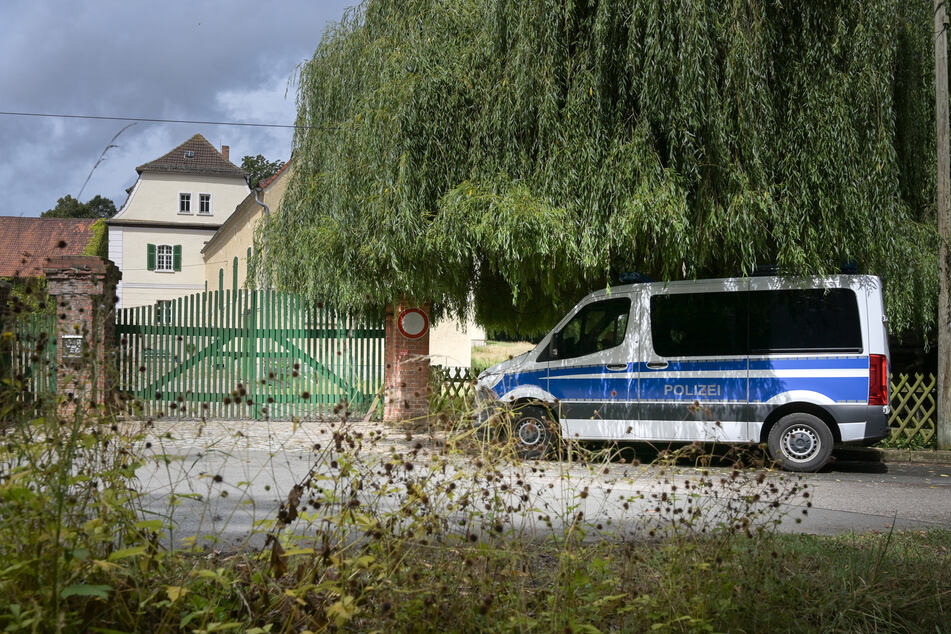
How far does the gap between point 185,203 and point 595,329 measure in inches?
1736

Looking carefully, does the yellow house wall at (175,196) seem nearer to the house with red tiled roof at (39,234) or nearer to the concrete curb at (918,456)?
the house with red tiled roof at (39,234)

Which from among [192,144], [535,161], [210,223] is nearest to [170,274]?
[210,223]

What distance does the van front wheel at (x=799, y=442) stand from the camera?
9.66 metres

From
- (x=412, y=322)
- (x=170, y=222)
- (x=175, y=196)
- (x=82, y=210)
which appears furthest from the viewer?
(x=82, y=210)

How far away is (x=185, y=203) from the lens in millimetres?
49594

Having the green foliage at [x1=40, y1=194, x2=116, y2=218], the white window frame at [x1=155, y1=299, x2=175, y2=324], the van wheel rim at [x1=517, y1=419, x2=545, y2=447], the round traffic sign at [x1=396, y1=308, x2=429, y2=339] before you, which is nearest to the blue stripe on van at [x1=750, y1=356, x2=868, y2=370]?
the van wheel rim at [x1=517, y1=419, x2=545, y2=447]

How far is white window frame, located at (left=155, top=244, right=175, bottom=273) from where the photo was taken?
160ft

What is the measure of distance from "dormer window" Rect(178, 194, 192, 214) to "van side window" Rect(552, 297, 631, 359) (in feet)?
143

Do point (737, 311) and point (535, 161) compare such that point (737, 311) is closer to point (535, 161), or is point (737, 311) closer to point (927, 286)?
point (535, 161)

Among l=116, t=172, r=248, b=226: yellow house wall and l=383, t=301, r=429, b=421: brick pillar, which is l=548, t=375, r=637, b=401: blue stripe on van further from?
l=116, t=172, r=248, b=226: yellow house wall

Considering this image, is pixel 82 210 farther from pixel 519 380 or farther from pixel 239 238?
pixel 519 380

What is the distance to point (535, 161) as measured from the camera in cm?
1055

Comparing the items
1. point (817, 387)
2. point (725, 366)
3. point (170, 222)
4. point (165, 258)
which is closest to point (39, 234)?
point (165, 258)

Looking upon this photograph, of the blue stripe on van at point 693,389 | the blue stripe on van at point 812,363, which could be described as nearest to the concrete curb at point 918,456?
the blue stripe on van at point 812,363
